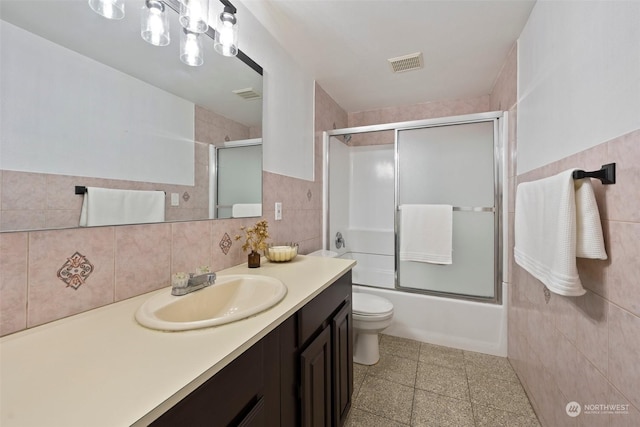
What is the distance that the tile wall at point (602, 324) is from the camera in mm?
747

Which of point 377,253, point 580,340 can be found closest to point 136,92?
point 580,340

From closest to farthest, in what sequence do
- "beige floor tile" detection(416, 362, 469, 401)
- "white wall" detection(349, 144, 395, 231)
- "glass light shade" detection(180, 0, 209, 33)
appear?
"glass light shade" detection(180, 0, 209, 33), "beige floor tile" detection(416, 362, 469, 401), "white wall" detection(349, 144, 395, 231)

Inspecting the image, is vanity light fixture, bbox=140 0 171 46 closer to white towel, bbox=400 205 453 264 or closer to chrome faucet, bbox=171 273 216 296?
chrome faucet, bbox=171 273 216 296

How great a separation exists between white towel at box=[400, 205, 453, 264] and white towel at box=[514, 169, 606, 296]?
97 cm

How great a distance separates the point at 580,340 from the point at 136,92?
6.15 feet

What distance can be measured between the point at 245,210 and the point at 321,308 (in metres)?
0.70

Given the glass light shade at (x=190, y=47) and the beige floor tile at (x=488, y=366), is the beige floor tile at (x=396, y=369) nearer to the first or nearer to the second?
the beige floor tile at (x=488, y=366)

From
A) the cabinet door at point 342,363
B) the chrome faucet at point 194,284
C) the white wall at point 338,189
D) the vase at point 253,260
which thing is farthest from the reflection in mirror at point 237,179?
the white wall at point 338,189

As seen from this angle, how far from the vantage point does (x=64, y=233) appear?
0.73 metres

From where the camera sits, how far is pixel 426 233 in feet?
7.30

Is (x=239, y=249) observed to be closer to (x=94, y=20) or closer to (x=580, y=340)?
(x=94, y=20)

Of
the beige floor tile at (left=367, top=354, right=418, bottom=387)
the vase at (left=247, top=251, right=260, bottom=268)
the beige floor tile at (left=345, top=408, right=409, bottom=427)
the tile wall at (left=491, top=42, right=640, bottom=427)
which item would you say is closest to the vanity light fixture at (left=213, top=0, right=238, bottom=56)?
the vase at (left=247, top=251, right=260, bottom=268)

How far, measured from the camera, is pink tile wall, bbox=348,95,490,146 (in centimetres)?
271

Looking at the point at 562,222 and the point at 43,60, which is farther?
the point at 562,222
